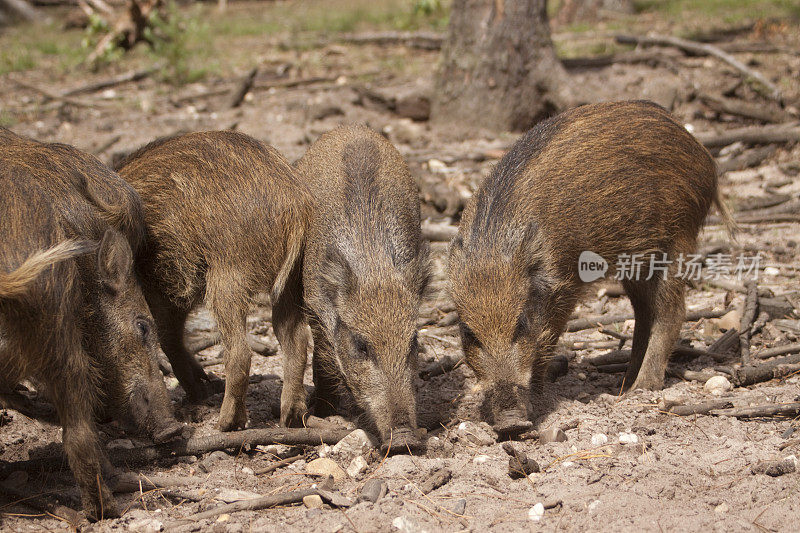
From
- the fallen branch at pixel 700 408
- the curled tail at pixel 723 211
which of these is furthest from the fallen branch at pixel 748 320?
the fallen branch at pixel 700 408

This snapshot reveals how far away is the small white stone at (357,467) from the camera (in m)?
4.04

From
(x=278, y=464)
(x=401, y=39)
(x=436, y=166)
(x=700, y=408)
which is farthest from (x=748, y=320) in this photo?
(x=401, y=39)

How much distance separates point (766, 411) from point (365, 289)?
219 cm

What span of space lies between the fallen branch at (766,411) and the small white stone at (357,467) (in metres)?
1.94

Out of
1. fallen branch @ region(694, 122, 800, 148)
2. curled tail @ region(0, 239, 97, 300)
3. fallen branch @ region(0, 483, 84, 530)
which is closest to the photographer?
curled tail @ region(0, 239, 97, 300)

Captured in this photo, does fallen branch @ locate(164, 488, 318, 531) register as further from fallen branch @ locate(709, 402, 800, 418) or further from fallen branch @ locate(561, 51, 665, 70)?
fallen branch @ locate(561, 51, 665, 70)

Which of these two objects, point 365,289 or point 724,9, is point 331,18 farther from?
point 365,289

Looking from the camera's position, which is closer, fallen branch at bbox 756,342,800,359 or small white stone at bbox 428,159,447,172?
fallen branch at bbox 756,342,800,359

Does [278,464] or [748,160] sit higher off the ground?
[748,160]

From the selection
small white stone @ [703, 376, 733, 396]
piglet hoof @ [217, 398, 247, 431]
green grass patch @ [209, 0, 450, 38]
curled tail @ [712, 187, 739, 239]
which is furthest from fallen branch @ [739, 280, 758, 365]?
green grass patch @ [209, 0, 450, 38]

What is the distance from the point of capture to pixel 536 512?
346 centimetres

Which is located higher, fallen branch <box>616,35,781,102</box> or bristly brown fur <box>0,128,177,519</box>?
fallen branch <box>616,35,781,102</box>

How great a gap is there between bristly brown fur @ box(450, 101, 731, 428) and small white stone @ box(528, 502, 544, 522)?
94 cm

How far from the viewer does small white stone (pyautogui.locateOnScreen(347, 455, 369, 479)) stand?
4.04 metres
